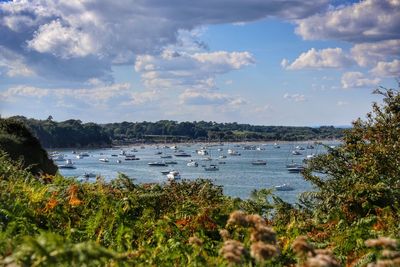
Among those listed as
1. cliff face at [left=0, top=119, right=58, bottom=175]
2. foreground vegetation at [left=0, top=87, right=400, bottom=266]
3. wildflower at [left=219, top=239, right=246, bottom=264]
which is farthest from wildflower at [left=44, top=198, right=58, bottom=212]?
cliff face at [left=0, top=119, right=58, bottom=175]

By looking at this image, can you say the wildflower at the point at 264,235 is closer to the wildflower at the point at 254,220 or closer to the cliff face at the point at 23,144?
the wildflower at the point at 254,220

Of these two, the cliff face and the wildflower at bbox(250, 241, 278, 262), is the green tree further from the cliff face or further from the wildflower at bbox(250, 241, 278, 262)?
the cliff face

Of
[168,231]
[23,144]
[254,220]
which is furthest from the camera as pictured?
[23,144]

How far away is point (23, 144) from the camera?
39906 millimetres

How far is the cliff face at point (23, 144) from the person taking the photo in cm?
3831

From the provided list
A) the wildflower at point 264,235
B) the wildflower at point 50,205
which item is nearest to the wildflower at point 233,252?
the wildflower at point 264,235

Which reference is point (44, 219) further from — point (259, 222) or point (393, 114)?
point (393, 114)

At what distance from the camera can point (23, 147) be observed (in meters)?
39.7

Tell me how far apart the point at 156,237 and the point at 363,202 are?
4.70 metres

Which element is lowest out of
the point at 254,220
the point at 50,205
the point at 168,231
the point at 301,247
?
the point at 168,231

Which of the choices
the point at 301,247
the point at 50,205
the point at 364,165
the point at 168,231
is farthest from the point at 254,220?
the point at 364,165

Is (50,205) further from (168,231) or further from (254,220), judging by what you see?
(254,220)

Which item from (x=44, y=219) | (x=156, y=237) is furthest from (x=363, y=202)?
(x=44, y=219)

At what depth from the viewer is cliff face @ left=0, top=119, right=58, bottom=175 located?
3831cm
